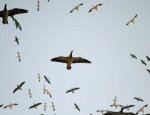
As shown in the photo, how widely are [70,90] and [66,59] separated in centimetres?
1652

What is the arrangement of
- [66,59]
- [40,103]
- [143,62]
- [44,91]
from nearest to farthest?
[66,59]
[143,62]
[40,103]
[44,91]

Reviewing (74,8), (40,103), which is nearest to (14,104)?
(40,103)

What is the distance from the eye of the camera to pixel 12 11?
76.7ft

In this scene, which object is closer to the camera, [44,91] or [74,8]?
[74,8]

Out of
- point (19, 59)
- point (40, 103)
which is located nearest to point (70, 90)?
point (40, 103)

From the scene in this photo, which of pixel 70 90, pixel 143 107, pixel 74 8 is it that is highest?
pixel 74 8

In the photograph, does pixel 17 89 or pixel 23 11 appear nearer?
pixel 23 11

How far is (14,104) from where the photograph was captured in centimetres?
4028

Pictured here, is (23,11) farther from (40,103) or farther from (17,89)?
(40,103)

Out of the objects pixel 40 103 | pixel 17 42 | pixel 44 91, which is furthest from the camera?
pixel 44 91

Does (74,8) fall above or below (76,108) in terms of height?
above

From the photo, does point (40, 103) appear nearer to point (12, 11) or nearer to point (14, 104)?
point (14, 104)

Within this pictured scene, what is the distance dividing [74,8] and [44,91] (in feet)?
53.8

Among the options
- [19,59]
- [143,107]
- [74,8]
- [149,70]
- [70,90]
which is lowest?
[143,107]
